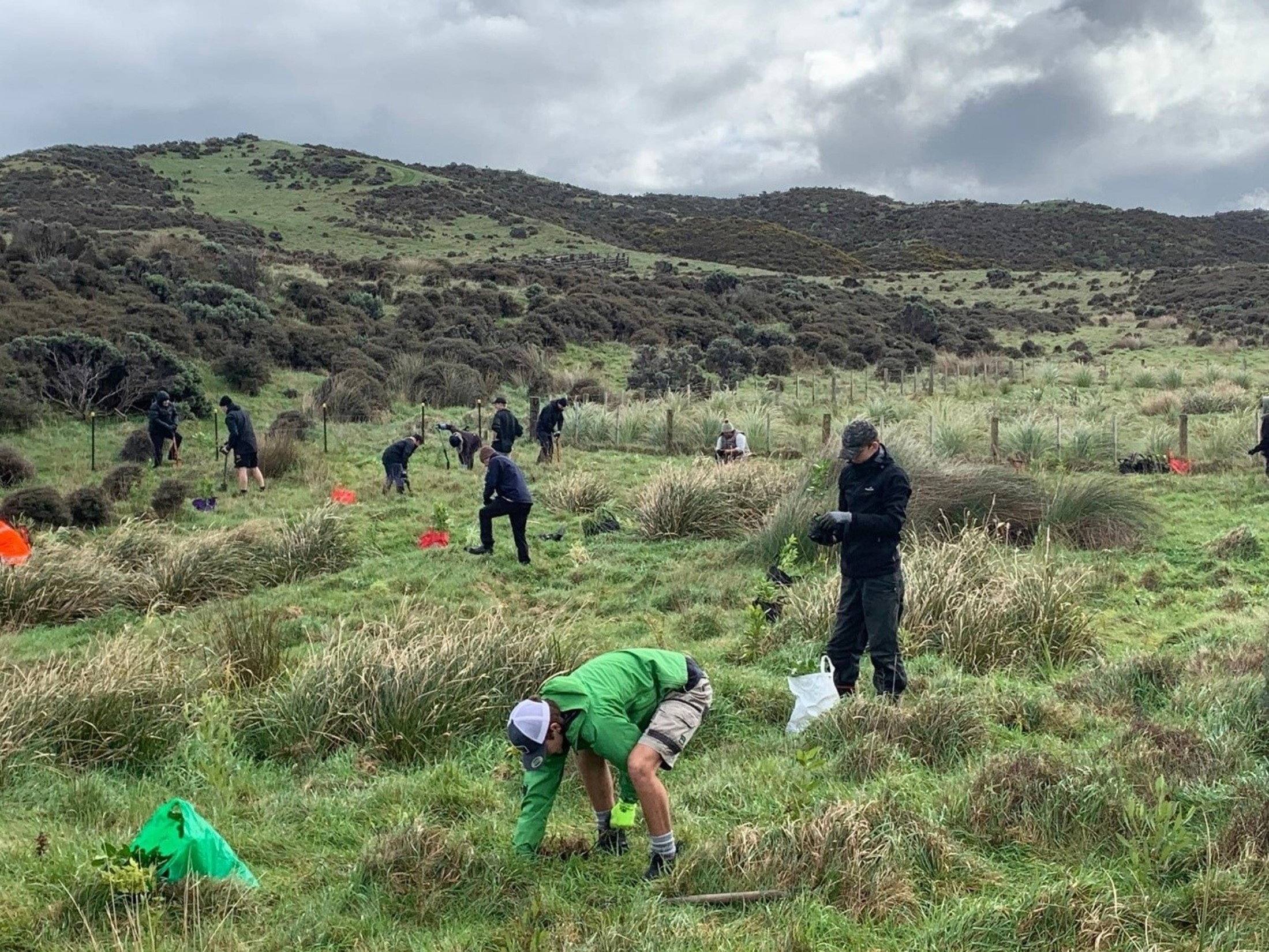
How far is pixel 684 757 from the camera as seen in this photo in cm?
581

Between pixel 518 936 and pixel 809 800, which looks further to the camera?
pixel 809 800

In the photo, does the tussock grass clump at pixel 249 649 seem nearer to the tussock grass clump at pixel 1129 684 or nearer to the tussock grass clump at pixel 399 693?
the tussock grass clump at pixel 399 693

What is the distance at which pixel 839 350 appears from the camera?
3569cm

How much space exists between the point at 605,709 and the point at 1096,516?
8.90 metres

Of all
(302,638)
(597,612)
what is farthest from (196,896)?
(597,612)

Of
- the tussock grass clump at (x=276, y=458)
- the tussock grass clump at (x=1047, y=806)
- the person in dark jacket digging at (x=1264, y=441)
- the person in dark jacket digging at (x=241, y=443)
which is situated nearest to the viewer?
the tussock grass clump at (x=1047, y=806)

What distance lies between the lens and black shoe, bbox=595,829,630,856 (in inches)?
176

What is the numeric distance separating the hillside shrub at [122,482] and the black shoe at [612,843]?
11.8 m

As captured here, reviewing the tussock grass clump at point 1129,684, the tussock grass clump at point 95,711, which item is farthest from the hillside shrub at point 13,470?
the tussock grass clump at point 1129,684

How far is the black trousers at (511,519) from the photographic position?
10969mm

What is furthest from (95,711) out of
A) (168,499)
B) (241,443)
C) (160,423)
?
(160,423)

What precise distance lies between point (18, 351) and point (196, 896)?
750 inches

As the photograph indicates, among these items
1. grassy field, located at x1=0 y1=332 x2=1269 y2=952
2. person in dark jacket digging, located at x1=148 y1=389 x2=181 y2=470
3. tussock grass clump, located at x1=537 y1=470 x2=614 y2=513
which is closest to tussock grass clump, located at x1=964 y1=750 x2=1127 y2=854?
grassy field, located at x1=0 y1=332 x2=1269 y2=952

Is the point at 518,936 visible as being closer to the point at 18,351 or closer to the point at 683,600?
the point at 683,600
